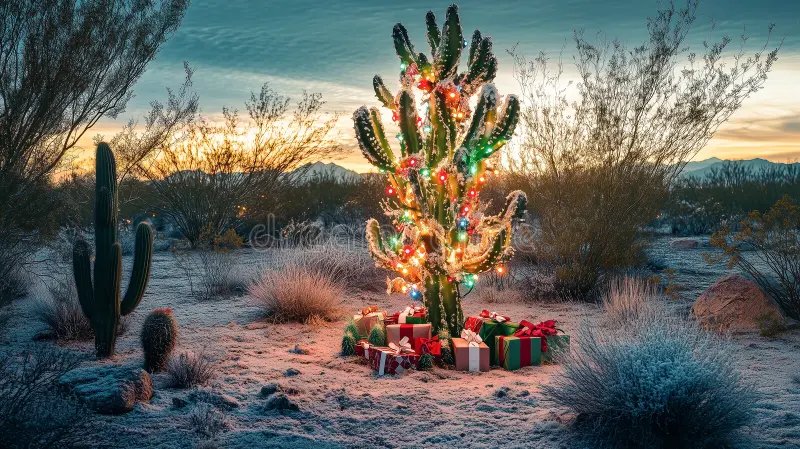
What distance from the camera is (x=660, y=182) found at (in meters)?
10.4

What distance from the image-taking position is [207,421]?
4.53 metres

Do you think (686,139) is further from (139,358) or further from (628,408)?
(139,358)

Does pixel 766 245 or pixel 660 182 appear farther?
pixel 660 182

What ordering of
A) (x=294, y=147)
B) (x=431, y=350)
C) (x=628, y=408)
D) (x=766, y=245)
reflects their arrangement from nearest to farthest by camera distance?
(x=628, y=408) → (x=431, y=350) → (x=766, y=245) → (x=294, y=147)

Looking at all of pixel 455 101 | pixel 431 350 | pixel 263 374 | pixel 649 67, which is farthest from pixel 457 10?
pixel 649 67

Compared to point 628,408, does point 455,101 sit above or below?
above

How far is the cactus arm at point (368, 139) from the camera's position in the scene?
21.2ft

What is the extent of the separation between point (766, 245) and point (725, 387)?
438 centimetres

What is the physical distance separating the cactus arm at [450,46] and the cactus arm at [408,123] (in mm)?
462

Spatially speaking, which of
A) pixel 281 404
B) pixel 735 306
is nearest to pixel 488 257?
pixel 281 404

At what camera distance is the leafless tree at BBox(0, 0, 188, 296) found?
8.48 meters

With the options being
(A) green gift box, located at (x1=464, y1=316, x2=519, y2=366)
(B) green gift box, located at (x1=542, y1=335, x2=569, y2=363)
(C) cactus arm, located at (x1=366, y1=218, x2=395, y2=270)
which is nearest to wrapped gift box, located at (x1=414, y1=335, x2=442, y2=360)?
(A) green gift box, located at (x1=464, y1=316, x2=519, y2=366)

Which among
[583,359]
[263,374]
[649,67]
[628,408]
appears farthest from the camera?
[649,67]

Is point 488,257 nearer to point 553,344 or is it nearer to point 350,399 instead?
point 553,344
